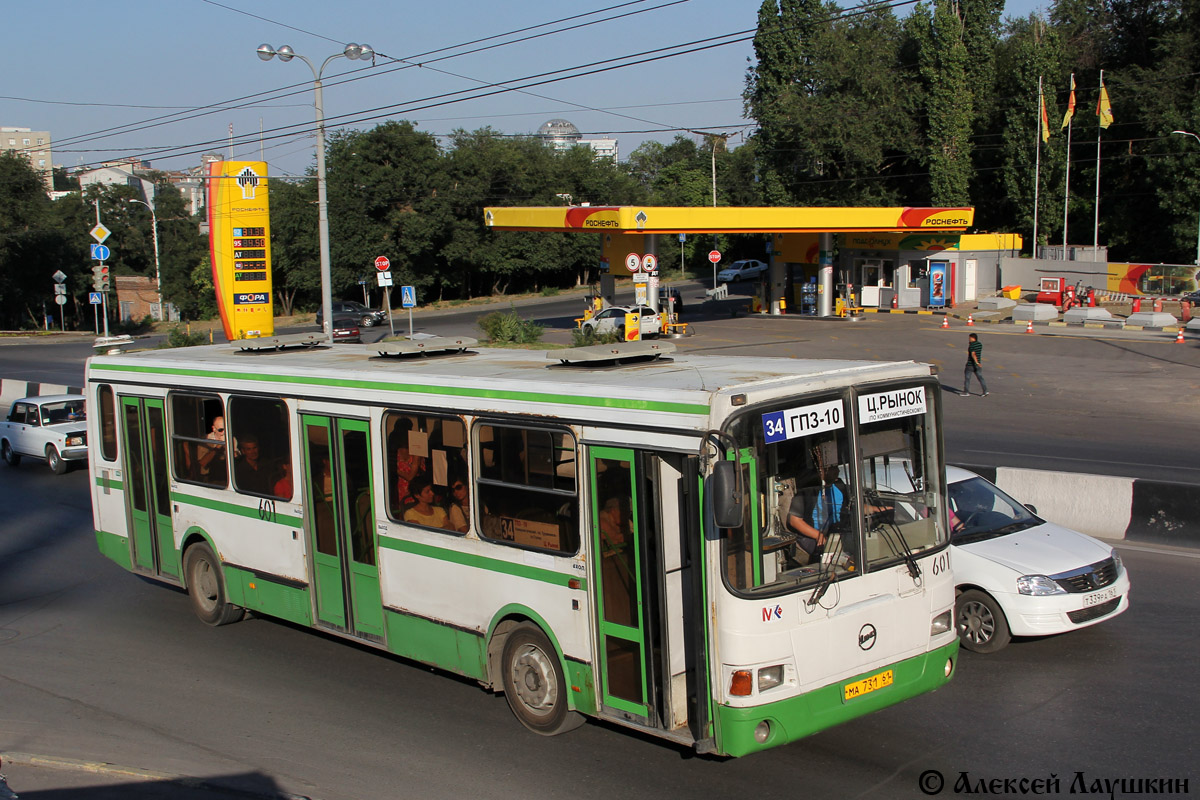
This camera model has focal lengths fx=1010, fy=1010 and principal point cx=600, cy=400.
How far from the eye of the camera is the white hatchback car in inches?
319

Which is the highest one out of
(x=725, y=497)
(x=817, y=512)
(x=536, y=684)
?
(x=725, y=497)

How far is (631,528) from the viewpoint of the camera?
19.9 ft

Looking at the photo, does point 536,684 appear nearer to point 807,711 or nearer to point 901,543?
point 807,711

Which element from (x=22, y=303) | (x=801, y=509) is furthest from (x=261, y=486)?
(x=22, y=303)

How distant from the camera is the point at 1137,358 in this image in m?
30.8

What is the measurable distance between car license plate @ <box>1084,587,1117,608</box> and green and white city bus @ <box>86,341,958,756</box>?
218 centimetres

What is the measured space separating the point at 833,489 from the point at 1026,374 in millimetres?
25179

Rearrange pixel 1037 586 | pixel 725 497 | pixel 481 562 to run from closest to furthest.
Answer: pixel 725 497
pixel 481 562
pixel 1037 586

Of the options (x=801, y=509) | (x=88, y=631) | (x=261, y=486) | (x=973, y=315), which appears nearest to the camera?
(x=801, y=509)

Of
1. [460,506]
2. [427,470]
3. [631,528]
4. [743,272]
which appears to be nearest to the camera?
A: [631,528]

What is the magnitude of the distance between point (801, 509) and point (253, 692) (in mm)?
4934

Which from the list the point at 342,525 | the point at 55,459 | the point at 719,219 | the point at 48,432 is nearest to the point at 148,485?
the point at 342,525

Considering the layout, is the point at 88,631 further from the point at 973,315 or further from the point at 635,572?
the point at 973,315

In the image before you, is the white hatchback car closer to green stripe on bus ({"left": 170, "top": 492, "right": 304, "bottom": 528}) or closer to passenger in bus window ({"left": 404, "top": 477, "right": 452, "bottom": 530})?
passenger in bus window ({"left": 404, "top": 477, "right": 452, "bottom": 530})
